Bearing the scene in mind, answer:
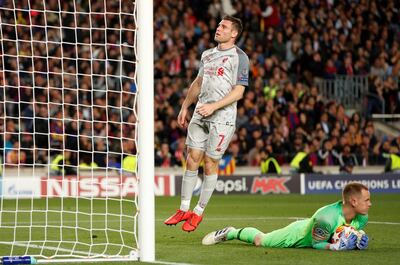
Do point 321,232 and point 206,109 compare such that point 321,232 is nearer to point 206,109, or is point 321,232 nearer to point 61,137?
point 206,109

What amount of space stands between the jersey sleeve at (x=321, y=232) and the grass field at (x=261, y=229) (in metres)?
0.12

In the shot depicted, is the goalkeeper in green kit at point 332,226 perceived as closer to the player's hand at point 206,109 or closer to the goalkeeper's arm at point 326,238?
the goalkeeper's arm at point 326,238

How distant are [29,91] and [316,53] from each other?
949 centimetres

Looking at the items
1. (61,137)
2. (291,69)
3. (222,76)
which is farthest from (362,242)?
(291,69)

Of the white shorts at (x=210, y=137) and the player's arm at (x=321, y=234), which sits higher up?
the white shorts at (x=210, y=137)

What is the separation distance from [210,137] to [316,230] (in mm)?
2163

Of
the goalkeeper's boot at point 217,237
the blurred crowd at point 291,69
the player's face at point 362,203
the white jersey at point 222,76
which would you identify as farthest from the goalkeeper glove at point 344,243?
the blurred crowd at point 291,69

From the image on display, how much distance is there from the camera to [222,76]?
36.1ft

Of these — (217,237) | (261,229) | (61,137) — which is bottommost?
(261,229)

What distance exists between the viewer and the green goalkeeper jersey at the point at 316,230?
909cm

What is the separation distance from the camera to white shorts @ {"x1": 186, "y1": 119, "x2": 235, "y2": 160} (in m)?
11.0

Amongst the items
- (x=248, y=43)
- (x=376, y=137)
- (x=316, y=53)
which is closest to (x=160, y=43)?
(x=248, y=43)

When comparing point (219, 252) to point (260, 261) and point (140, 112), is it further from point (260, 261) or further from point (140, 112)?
point (140, 112)

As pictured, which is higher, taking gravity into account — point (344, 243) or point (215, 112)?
point (215, 112)
